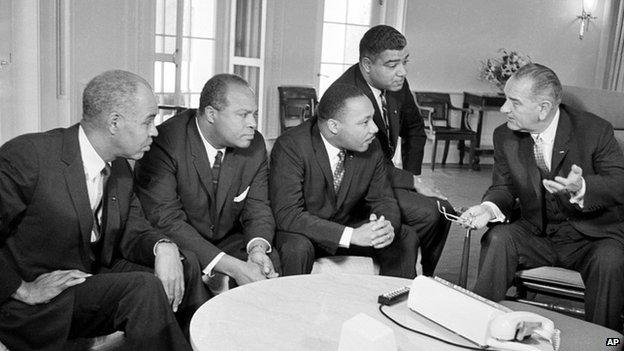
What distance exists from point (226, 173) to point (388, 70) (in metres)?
1.19

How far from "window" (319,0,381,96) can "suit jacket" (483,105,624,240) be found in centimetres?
464

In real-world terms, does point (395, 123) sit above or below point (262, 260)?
above

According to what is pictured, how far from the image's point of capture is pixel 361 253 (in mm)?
3297

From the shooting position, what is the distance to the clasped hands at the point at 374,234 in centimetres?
299

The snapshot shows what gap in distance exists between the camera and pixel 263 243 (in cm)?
286

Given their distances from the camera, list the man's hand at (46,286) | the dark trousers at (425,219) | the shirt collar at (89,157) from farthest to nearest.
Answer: the dark trousers at (425,219) < the shirt collar at (89,157) < the man's hand at (46,286)

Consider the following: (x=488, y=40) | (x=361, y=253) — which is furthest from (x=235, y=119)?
(x=488, y=40)

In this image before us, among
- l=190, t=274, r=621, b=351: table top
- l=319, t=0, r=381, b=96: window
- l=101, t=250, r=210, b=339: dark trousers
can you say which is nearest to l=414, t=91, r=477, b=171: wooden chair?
l=319, t=0, r=381, b=96: window

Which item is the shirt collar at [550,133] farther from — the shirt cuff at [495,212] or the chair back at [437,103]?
the chair back at [437,103]

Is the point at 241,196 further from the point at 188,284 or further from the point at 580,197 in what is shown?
the point at 580,197

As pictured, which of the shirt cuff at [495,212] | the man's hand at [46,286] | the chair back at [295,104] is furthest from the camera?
the chair back at [295,104]

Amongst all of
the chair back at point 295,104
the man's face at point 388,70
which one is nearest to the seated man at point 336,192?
the man's face at point 388,70

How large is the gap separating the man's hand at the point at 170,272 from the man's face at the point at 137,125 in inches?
14.3

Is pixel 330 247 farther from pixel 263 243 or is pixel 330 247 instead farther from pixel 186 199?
pixel 186 199
